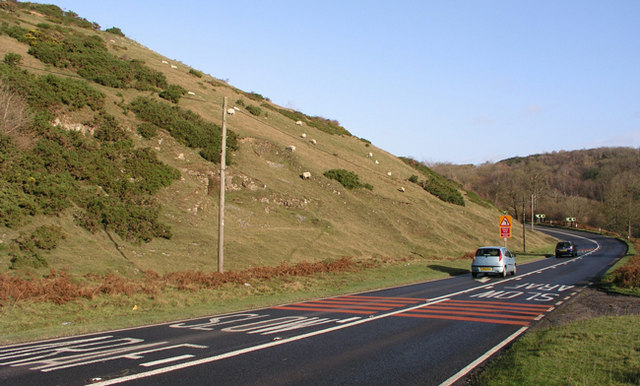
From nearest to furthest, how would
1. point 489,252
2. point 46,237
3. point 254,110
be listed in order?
1. point 46,237
2. point 489,252
3. point 254,110

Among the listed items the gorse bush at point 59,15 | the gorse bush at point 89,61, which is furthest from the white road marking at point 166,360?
the gorse bush at point 59,15

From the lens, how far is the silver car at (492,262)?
25.4m

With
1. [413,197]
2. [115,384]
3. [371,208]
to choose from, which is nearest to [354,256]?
[371,208]

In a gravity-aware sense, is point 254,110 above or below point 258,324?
above

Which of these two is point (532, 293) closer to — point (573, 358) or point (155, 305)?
point (573, 358)

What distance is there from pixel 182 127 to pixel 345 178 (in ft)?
53.0

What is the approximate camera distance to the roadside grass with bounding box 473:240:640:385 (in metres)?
6.45

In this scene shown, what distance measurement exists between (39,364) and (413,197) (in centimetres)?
4825

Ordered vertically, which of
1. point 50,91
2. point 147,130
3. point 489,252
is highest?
point 50,91

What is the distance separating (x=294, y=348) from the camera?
9.02 metres

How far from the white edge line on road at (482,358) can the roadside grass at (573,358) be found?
0.78ft

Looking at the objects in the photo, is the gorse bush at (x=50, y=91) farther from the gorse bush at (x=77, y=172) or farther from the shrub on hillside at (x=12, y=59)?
the shrub on hillside at (x=12, y=59)

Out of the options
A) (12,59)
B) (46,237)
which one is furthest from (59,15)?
(46,237)

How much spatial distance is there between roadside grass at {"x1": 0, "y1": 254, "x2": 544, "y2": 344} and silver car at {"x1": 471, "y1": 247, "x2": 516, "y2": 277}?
468 centimetres
